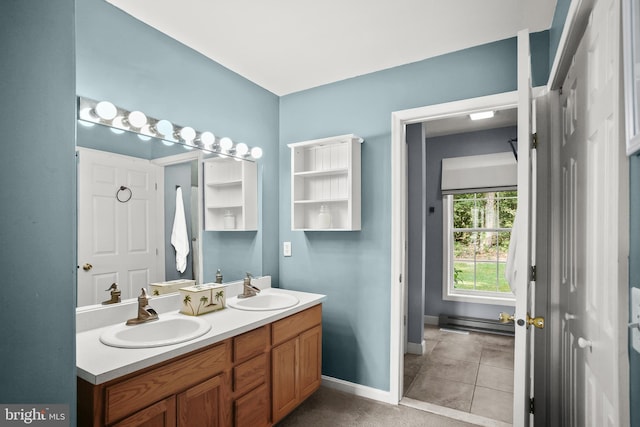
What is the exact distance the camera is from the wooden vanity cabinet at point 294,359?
208 centimetres

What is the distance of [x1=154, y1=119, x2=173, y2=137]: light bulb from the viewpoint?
79.2 inches

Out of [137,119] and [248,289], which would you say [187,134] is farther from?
[248,289]

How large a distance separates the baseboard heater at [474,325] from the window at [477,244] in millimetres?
240

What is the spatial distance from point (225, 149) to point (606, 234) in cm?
217

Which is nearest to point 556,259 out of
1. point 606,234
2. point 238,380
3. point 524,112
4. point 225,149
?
point 524,112

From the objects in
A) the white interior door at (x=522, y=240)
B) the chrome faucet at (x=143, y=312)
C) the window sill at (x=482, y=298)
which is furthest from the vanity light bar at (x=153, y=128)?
the window sill at (x=482, y=298)

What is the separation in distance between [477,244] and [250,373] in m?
3.61

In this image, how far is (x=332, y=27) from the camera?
2064mm

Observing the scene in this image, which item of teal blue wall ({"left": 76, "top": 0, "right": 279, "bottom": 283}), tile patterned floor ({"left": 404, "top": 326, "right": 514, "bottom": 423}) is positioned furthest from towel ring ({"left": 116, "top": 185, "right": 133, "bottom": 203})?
tile patterned floor ({"left": 404, "top": 326, "right": 514, "bottom": 423})

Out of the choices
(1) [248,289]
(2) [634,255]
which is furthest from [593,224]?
(1) [248,289]

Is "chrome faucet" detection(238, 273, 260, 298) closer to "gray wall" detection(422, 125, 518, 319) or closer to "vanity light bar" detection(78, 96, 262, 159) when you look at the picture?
"vanity light bar" detection(78, 96, 262, 159)

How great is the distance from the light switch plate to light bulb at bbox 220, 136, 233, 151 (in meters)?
2.26

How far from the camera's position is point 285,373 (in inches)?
85.0

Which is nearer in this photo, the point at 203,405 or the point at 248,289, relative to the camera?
the point at 203,405
